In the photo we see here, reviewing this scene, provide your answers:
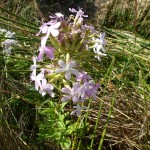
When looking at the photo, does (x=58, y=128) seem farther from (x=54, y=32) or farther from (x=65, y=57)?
(x=54, y=32)

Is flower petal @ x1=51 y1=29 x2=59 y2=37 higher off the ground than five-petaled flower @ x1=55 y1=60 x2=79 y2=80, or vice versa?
flower petal @ x1=51 y1=29 x2=59 y2=37

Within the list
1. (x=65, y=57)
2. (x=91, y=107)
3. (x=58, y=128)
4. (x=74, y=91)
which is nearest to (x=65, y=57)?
(x=65, y=57)

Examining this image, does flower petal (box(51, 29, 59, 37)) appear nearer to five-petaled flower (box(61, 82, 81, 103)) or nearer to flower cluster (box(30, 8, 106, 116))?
flower cluster (box(30, 8, 106, 116))

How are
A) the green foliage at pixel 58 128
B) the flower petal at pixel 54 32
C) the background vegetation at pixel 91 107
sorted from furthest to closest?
the background vegetation at pixel 91 107
the green foliage at pixel 58 128
the flower petal at pixel 54 32

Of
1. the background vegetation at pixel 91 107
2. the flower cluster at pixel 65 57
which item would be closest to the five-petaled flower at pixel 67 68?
the flower cluster at pixel 65 57

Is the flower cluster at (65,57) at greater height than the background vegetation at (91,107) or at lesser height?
greater

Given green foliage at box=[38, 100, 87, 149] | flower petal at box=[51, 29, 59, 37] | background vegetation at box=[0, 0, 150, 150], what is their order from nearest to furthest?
flower petal at box=[51, 29, 59, 37], green foliage at box=[38, 100, 87, 149], background vegetation at box=[0, 0, 150, 150]

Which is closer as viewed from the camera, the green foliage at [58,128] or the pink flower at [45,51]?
the pink flower at [45,51]

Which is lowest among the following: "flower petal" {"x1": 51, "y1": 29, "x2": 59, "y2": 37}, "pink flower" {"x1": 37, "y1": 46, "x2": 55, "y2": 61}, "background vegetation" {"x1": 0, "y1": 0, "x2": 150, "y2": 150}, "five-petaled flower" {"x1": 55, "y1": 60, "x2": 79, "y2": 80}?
"background vegetation" {"x1": 0, "y1": 0, "x2": 150, "y2": 150}

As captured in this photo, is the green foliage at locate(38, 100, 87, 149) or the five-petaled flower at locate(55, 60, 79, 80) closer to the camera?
the five-petaled flower at locate(55, 60, 79, 80)

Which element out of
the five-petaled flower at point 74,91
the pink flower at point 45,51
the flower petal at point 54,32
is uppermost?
the flower petal at point 54,32

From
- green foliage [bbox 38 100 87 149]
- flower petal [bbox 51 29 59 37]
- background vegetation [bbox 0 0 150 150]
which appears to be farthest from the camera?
background vegetation [bbox 0 0 150 150]

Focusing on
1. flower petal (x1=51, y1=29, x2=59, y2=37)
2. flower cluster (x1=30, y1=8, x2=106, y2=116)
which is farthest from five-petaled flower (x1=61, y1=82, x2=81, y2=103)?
flower petal (x1=51, y1=29, x2=59, y2=37)

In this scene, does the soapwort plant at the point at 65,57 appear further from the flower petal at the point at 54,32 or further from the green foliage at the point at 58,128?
the green foliage at the point at 58,128
